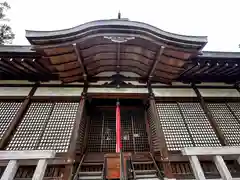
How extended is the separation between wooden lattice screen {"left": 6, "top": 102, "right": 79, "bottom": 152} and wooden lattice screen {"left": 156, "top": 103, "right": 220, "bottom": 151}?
10.9 ft

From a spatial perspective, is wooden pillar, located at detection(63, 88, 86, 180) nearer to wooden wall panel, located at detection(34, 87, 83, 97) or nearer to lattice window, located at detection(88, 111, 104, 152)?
wooden wall panel, located at detection(34, 87, 83, 97)

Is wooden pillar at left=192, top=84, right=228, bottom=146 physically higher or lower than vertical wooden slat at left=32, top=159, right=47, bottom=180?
higher

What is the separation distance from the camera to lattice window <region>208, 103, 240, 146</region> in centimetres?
501

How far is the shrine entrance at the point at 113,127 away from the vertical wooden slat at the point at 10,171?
2.69 metres

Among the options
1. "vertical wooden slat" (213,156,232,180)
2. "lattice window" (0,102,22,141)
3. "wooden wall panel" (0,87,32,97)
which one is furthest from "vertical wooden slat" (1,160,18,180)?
"vertical wooden slat" (213,156,232,180)

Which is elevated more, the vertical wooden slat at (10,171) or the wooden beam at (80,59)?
the wooden beam at (80,59)

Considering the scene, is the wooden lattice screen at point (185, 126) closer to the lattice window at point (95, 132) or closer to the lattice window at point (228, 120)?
the lattice window at point (228, 120)

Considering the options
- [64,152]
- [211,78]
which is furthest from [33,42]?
[211,78]

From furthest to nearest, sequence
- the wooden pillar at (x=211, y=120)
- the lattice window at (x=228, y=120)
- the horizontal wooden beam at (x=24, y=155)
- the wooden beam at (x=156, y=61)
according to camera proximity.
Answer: the lattice window at (x=228, y=120) → the wooden beam at (x=156, y=61) → the wooden pillar at (x=211, y=120) → the horizontal wooden beam at (x=24, y=155)

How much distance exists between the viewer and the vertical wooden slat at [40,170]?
10.7 ft

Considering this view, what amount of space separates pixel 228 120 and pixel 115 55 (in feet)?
16.2

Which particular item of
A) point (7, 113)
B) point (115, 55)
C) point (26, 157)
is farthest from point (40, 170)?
point (115, 55)

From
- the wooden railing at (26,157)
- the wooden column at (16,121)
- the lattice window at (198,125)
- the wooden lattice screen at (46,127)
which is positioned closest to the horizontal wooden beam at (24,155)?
the wooden railing at (26,157)

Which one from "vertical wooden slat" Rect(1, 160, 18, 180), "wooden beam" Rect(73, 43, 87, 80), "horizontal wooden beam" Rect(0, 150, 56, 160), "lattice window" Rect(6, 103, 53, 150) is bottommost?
"vertical wooden slat" Rect(1, 160, 18, 180)
